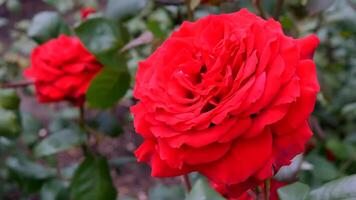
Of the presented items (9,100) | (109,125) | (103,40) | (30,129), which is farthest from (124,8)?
(30,129)

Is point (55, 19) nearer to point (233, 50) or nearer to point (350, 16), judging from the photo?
point (350, 16)

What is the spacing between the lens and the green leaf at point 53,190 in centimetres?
151

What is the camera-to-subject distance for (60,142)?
4.36 feet

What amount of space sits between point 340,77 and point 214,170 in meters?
1.30

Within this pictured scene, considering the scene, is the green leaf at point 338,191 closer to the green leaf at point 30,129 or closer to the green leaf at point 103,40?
the green leaf at point 103,40

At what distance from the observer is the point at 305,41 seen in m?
0.68

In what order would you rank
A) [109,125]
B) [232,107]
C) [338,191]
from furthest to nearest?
[109,125] → [338,191] → [232,107]

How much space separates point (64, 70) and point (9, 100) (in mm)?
144

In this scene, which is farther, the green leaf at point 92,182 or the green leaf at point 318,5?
the green leaf at point 92,182

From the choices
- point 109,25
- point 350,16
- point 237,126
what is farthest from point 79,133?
point 237,126

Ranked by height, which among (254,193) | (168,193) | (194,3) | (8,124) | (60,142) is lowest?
(168,193)

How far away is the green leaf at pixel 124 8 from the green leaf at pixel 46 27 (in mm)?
266

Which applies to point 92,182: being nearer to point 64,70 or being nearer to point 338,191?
point 64,70

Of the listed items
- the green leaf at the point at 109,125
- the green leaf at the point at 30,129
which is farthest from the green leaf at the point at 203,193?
the green leaf at the point at 30,129
